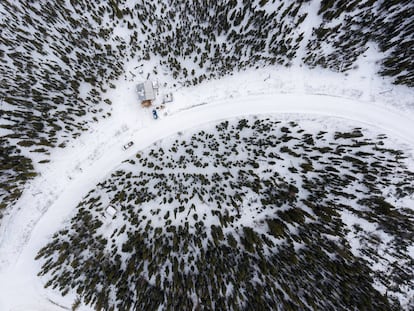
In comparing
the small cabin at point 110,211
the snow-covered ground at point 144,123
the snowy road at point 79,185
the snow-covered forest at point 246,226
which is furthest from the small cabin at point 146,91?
the small cabin at point 110,211

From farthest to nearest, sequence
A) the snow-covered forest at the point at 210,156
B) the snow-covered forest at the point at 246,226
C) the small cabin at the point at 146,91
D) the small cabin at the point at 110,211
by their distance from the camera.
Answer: the small cabin at the point at 146,91
the small cabin at the point at 110,211
the snow-covered forest at the point at 210,156
the snow-covered forest at the point at 246,226

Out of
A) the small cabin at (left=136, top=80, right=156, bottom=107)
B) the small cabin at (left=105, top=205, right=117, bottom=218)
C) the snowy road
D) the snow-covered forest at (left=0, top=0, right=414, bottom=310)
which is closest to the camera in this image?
the snow-covered forest at (left=0, top=0, right=414, bottom=310)

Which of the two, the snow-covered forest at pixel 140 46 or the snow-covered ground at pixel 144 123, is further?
the snow-covered ground at pixel 144 123

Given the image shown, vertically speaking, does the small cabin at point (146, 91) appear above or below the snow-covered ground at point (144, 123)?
above

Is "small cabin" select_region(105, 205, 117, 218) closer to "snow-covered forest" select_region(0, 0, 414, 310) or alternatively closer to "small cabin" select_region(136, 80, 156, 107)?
"snow-covered forest" select_region(0, 0, 414, 310)

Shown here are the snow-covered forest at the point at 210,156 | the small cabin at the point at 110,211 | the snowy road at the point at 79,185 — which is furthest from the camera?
the small cabin at the point at 110,211

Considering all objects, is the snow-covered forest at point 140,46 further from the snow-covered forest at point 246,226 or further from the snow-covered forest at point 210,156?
the snow-covered forest at point 246,226

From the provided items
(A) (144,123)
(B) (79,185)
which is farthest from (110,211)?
(A) (144,123)

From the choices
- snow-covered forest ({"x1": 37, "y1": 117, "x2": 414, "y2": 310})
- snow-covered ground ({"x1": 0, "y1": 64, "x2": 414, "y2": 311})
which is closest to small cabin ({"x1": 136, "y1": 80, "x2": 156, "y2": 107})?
snow-covered ground ({"x1": 0, "y1": 64, "x2": 414, "y2": 311})
